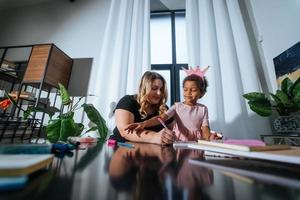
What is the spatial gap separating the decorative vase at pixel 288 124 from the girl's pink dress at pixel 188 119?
441 millimetres

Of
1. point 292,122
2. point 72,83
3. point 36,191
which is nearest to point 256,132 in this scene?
point 292,122

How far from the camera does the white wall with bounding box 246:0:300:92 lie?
1.23m

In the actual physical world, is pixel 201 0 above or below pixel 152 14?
below

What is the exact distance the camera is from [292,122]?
1.03 m

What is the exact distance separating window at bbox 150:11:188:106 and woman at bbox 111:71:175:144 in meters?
0.71

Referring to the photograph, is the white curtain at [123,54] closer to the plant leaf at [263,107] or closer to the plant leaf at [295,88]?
the plant leaf at [263,107]

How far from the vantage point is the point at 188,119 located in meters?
1.11

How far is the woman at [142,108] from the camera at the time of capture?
2.99ft

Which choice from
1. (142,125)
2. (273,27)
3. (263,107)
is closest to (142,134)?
(142,125)

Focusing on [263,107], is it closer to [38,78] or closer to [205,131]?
[205,131]

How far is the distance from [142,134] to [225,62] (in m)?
1.10

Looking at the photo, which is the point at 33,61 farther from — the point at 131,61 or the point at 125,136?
the point at 125,136

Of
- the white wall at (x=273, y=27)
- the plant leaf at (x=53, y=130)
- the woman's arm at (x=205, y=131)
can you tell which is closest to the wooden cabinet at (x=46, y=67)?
the plant leaf at (x=53, y=130)

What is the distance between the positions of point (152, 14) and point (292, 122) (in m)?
1.93
